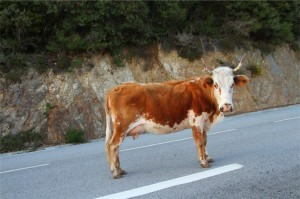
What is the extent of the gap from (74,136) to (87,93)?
10.2 ft

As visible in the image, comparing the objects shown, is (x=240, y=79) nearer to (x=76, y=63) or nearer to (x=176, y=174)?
(x=176, y=174)

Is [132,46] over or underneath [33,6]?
underneath

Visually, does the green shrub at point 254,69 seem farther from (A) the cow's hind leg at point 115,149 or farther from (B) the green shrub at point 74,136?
(A) the cow's hind leg at point 115,149

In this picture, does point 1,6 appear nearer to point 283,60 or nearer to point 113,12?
point 113,12

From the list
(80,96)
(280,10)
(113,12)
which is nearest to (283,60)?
(280,10)

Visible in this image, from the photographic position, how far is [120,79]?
714 inches

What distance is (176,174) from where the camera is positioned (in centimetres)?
619

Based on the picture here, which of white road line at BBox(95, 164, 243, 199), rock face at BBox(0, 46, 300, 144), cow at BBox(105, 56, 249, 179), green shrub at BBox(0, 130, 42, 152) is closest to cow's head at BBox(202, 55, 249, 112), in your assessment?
cow at BBox(105, 56, 249, 179)

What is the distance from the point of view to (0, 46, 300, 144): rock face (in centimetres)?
1491

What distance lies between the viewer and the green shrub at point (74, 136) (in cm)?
1409

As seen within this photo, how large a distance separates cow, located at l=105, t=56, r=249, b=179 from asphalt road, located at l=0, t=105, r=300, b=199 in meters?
0.50

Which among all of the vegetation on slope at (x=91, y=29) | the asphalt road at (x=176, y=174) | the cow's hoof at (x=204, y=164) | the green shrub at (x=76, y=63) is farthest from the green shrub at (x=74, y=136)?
the cow's hoof at (x=204, y=164)

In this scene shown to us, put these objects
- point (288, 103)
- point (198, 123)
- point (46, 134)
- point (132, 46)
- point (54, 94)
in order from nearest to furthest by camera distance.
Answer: point (198, 123), point (46, 134), point (54, 94), point (132, 46), point (288, 103)

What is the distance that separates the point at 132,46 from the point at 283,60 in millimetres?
11574
